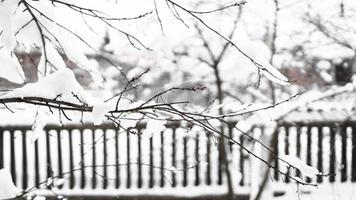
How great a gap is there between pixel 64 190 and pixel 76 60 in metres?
3.83

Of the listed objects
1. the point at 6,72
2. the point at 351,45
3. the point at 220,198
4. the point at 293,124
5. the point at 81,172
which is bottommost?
the point at 220,198

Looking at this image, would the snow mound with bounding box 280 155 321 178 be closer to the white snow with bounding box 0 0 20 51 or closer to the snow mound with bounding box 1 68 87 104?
the snow mound with bounding box 1 68 87 104

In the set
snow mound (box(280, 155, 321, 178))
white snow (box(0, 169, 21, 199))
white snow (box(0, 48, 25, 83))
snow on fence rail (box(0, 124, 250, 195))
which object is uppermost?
white snow (box(0, 48, 25, 83))

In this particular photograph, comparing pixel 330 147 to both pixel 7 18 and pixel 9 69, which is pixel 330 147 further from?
pixel 7 18

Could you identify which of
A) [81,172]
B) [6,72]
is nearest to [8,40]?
[6,72]

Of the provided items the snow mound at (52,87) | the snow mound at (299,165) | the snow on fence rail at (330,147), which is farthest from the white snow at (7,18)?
the snow on fence rail at (330,147)

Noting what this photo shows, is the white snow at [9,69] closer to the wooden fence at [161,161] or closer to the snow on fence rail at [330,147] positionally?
the wooden fence at [161,161]

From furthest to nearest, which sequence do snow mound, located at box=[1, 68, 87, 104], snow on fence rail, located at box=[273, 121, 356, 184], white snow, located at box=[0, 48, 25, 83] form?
snow on fence rail, located at box=[273, 121, 356, 184] < white snow, located at box=[0, 48, 25, 83] < snow mound, located at box=[1, 68, 87, 104]

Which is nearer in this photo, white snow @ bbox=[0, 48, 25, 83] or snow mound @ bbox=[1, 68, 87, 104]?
snow mound @ bbox=[1, 68, 87, 104]

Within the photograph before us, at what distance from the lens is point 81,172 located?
6.14 m

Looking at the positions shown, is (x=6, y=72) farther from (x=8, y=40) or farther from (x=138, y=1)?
(x=138, y=1)

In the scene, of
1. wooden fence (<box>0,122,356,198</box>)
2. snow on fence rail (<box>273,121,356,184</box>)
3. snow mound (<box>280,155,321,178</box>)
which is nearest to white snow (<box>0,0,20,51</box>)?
snow mound (<box>280,155,321,178</box>)

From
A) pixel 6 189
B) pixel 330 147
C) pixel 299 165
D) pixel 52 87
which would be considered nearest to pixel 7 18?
pixel 52 87

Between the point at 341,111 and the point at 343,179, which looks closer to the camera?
the point at 343,179
